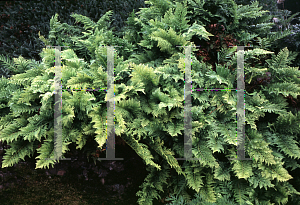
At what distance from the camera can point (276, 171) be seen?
7.83 ft

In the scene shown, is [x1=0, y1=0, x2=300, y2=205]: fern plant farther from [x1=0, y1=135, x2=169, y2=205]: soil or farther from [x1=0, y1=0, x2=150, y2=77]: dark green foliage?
[x1=0, y1=0, x2=150, y2=77]: dark green foliage

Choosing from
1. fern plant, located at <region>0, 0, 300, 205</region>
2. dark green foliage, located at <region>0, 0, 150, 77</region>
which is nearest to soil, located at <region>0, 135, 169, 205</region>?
fern plant, located at <region>0, 0, 300, 205</region>

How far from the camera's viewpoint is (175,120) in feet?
8.27

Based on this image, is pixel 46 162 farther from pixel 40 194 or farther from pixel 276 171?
pixel 276 171

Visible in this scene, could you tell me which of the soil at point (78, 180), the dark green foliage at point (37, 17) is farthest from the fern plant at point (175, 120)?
the dark green foliage at point (37, 17)

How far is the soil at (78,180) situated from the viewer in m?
2.63

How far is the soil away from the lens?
2.63 meters

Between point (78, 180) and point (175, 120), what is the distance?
146 cm

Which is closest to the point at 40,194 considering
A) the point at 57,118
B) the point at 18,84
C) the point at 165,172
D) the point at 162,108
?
the point at 57,118

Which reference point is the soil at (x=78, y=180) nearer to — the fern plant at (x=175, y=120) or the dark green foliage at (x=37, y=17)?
the fern plant at (x=175, y=120)

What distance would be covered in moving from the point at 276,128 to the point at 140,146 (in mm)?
1752

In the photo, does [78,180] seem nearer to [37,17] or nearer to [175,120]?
[175,120]

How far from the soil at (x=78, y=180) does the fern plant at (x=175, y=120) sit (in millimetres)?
245

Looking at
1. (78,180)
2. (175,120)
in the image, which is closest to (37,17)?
(78,180)
